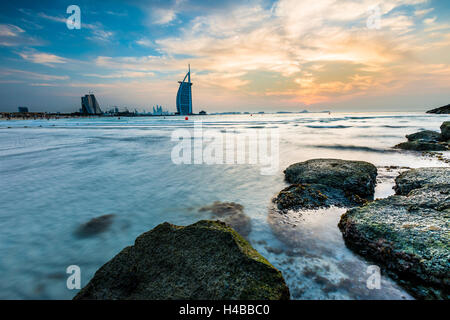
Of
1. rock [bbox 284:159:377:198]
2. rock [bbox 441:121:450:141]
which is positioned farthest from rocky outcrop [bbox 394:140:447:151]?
rock [bbox 284:159:377:198]

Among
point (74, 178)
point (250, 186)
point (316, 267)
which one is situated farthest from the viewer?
point (74, 178)

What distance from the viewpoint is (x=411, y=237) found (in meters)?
2.87

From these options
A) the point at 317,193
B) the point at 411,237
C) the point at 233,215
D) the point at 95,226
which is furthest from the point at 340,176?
the point at 95,226

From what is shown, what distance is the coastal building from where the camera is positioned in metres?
146

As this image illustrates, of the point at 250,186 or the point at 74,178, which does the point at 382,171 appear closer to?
the point at 250,186

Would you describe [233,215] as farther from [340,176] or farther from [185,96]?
[185,96]

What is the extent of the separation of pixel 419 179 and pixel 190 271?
241 inches

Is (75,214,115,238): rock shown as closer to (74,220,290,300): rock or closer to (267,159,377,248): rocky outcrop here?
(74,220,290,300): rock

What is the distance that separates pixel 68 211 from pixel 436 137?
2049 centimetres

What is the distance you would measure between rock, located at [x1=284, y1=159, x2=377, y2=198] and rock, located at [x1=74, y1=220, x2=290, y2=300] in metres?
4.03

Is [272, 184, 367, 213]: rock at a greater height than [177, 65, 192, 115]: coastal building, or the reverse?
[177, 65, 192, 115]: coastal building

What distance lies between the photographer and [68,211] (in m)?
5.00
